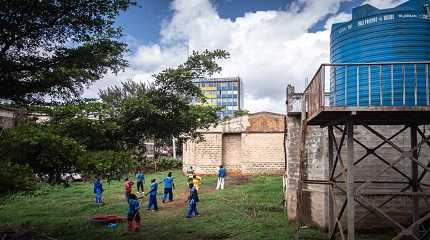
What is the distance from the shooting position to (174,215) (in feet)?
55.4

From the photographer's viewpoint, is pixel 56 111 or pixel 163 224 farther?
pixel 163 224

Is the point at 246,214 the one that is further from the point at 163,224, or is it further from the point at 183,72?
the point at 183,72

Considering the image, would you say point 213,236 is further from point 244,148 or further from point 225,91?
point 225,91

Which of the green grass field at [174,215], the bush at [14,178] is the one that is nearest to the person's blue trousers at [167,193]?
the green grass field at [174,215]

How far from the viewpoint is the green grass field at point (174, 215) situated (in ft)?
43.7

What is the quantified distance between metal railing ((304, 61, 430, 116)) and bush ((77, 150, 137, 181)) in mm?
4801

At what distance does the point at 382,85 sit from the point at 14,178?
7.45 meters

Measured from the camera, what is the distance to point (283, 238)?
11.8 metres

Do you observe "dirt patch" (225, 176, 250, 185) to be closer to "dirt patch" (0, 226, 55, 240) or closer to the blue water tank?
"dirt patch" (0, 226, 55, 240)

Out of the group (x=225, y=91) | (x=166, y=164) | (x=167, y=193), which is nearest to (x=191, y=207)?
(x=167, y=193)

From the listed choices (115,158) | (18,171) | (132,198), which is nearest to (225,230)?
(132,198)

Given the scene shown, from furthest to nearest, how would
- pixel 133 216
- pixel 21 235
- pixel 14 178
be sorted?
pixel 133 216
pixel 21 235
pixel 14 178

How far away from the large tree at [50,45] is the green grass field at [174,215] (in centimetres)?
494

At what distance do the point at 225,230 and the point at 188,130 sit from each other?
3.50 m
